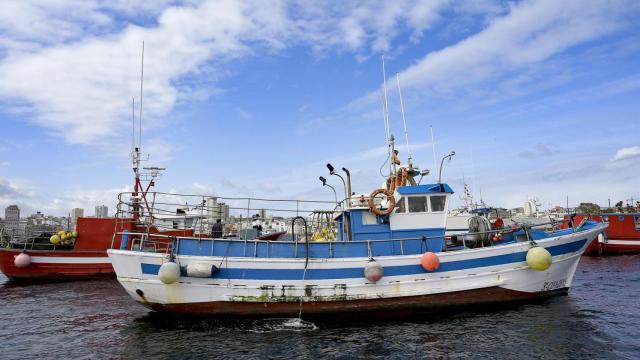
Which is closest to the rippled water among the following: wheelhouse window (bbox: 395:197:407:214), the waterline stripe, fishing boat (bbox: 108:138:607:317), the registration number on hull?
the registration number on hull

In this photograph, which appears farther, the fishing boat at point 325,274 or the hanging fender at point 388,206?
the hanging fender at point 388,206

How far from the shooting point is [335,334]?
1035 centimetres

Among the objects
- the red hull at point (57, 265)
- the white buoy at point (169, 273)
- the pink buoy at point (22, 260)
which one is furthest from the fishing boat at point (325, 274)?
the pink buoy at point (22, 260)

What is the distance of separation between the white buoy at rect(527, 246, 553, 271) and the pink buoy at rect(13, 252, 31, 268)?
72.8 ft

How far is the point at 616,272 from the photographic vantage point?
19203 mm

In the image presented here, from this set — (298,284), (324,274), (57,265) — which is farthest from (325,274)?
(57,265)

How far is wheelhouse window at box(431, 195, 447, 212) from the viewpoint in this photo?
13250mm

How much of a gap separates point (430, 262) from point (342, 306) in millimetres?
2913

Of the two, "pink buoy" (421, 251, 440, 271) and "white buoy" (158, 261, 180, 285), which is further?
"pink buoy" (421, 251, 440, 271)

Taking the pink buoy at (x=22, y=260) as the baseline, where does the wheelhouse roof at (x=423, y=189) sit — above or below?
above

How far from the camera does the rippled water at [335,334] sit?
901 cm

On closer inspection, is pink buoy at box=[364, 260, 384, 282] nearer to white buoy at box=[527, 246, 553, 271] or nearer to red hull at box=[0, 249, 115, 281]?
white buoy at box=[527, 246, 553, 271]

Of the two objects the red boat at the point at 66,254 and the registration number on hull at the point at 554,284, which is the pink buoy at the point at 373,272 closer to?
the registration number on hull at the point at 554,284

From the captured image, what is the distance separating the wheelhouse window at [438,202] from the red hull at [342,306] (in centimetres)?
281
